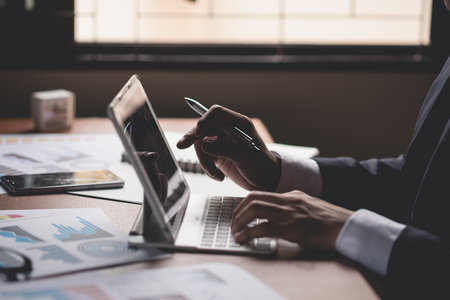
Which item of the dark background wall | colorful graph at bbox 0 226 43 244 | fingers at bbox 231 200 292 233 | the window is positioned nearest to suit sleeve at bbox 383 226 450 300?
fingers at bbox 231 200 292 233

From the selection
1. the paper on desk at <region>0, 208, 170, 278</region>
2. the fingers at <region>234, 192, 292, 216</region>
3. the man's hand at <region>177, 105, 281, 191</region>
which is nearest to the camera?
the paper on desk at <region>0, 208, 170, 278</region>

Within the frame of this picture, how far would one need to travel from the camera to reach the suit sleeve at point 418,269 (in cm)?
71

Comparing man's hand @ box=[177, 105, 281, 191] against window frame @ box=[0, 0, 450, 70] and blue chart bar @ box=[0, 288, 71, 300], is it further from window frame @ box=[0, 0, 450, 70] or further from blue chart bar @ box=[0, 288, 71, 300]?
window frame @ box=[0, 0, 450, 70]

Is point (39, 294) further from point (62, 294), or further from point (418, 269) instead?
point (418, 269)

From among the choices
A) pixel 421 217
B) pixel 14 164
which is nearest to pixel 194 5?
pixel 14 164

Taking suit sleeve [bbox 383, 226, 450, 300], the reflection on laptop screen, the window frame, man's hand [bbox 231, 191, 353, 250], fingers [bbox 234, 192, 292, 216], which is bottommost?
suit sleeve [bbox 383, 226, 450, 300]

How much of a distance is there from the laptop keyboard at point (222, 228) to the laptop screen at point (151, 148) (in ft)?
0.20

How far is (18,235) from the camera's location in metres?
0.77

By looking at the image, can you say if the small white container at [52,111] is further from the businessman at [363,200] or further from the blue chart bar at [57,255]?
the blue chart bar at [57,255]

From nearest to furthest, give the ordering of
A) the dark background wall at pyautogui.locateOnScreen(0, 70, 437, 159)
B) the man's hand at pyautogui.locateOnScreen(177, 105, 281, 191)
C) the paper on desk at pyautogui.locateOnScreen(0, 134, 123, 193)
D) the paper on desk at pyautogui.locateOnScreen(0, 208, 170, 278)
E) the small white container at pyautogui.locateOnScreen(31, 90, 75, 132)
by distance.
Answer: the paper on desk at pyautogui.locateOnScreen(0, 208, 170, 278)
the man's hand at pyautogui.locateOnScreen(177, 105, 281, 191)
the paper on desk at pyautogui.locateOnScreen(0, 134, 123, 193)
the small white container at pyautogui.locateOnScreen(31, 90, 75, 132)
the dark background wall at pyautogui.locateOnScreen(0, 70, 437, 159)

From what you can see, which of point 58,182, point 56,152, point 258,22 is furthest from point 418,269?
point 258,22

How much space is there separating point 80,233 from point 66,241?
37mm

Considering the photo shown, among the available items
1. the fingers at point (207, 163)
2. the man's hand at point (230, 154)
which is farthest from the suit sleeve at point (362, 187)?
the fingers at point (207, 163)

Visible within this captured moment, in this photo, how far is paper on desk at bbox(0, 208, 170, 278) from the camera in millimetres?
682
